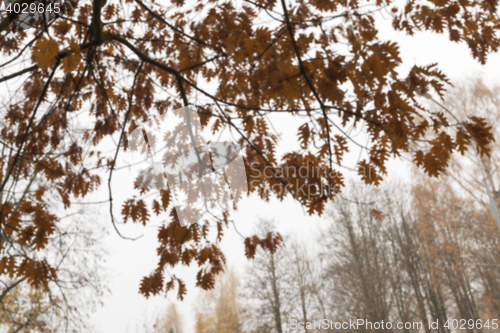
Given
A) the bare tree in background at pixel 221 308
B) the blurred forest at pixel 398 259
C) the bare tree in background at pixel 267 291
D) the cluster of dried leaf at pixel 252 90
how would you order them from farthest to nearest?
the bare tree in background at pixel 221 308
the bare tree in background at pixel 267 291
the blurred forest at pixel 398 259
the cluster of dried leaf at pixel 252 90

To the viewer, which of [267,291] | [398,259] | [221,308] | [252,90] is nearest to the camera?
[252,90]

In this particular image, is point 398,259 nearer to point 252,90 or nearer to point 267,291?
point 267,291

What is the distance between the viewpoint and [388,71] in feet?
4.23

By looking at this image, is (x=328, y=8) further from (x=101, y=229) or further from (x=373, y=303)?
(x=373, y=303)

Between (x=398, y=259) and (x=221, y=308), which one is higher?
(x=398, y=259)

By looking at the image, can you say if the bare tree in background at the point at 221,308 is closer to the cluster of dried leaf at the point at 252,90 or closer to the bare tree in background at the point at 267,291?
the bare tree in background at the point at 267,291

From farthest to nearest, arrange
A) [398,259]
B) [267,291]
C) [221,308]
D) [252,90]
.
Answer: [221,308], [267,291], [398,259], [252,90]

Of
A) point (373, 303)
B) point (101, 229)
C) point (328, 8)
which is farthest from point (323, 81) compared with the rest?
point (373, 303)

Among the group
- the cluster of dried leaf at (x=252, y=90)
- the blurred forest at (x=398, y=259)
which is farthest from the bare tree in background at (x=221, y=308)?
the cluster of dried leaf at (x=252, y=90)

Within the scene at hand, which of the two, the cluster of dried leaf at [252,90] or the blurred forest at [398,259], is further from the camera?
the blurred forest at [398,259]

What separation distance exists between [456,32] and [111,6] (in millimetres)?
3201

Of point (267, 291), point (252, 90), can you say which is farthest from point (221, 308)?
point (252, 90)

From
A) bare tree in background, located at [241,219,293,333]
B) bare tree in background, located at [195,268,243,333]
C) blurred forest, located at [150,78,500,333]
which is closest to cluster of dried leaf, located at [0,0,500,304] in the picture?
blurred forest, located at [150,78,500,333]

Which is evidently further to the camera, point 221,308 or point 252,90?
point 221,308
